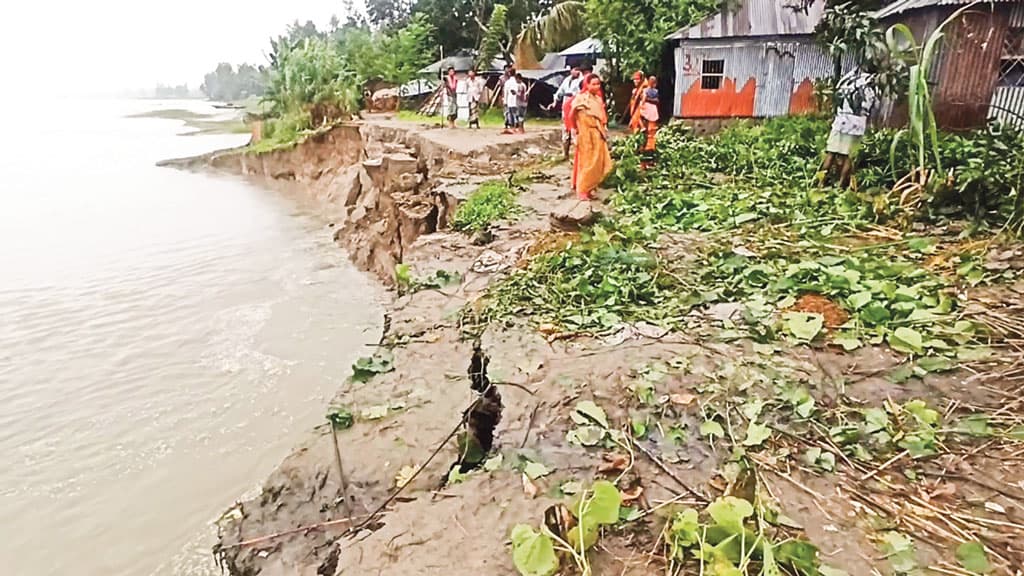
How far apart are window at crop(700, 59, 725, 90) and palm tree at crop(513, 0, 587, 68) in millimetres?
7638

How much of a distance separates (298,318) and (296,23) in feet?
141

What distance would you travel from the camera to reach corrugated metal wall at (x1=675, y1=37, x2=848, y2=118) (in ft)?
38.2

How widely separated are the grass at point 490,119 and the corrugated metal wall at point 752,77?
17.1 ft

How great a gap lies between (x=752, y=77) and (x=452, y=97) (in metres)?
7.67

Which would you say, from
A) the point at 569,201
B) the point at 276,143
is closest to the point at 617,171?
the point at 569,201

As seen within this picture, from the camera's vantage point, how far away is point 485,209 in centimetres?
762

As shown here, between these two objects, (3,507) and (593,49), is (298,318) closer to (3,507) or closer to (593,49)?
(3,507)

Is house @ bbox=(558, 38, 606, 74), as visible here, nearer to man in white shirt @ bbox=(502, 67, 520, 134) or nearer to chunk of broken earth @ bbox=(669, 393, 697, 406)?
man in white shirt @ bbox=(502, 67, 520, 134)

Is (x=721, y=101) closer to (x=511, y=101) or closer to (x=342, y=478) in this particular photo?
(x=511, y=101)

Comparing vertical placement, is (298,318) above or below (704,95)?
below

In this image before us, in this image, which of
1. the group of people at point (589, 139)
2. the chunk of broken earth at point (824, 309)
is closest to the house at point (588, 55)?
the group of people at point (589, 139)

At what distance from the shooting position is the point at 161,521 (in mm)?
5391

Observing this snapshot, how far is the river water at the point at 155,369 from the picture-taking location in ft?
17.9

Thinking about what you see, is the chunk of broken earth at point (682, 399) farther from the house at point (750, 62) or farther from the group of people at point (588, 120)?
the house at point (750, 62)
